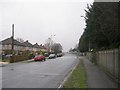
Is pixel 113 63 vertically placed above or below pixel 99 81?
above

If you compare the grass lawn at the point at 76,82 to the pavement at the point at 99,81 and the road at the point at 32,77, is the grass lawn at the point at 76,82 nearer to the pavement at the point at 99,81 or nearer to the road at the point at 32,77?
the pavement at the point at 99,81

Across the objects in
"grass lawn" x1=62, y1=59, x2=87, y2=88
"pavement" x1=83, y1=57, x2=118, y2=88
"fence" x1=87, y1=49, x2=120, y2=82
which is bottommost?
"pavement" x1=83, y1=57, x2=118, y2=88

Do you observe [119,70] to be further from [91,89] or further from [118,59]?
[91,89]

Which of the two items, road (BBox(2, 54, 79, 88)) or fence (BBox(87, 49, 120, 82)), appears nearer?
road (BBox(2, 54, 79, 88))

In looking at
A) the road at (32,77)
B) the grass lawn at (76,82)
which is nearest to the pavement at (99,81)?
the grass lawn at (76,82)

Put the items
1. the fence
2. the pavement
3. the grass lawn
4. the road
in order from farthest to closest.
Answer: the fence → the road → the pavement → the grass lawn

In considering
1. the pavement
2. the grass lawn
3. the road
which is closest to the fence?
the pavement

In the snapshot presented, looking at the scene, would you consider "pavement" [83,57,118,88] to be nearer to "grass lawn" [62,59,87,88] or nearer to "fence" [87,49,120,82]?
"grass lawn" [62,59,87,88]

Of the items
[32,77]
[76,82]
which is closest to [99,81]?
[76,82]

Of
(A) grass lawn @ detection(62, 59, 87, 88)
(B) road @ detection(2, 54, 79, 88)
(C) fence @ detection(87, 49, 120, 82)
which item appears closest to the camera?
(A) grass lawn @ detection(62, 59, 87, 88)

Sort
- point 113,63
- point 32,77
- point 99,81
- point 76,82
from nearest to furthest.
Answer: point 76,82, point 99,81, point 113,63, point 32,77

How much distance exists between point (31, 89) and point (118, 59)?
261 inches

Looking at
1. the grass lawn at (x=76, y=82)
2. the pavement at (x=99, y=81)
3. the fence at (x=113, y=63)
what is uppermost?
the fence at (x=113, y=63)

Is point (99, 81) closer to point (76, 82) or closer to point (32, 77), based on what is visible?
point (76, 82)
